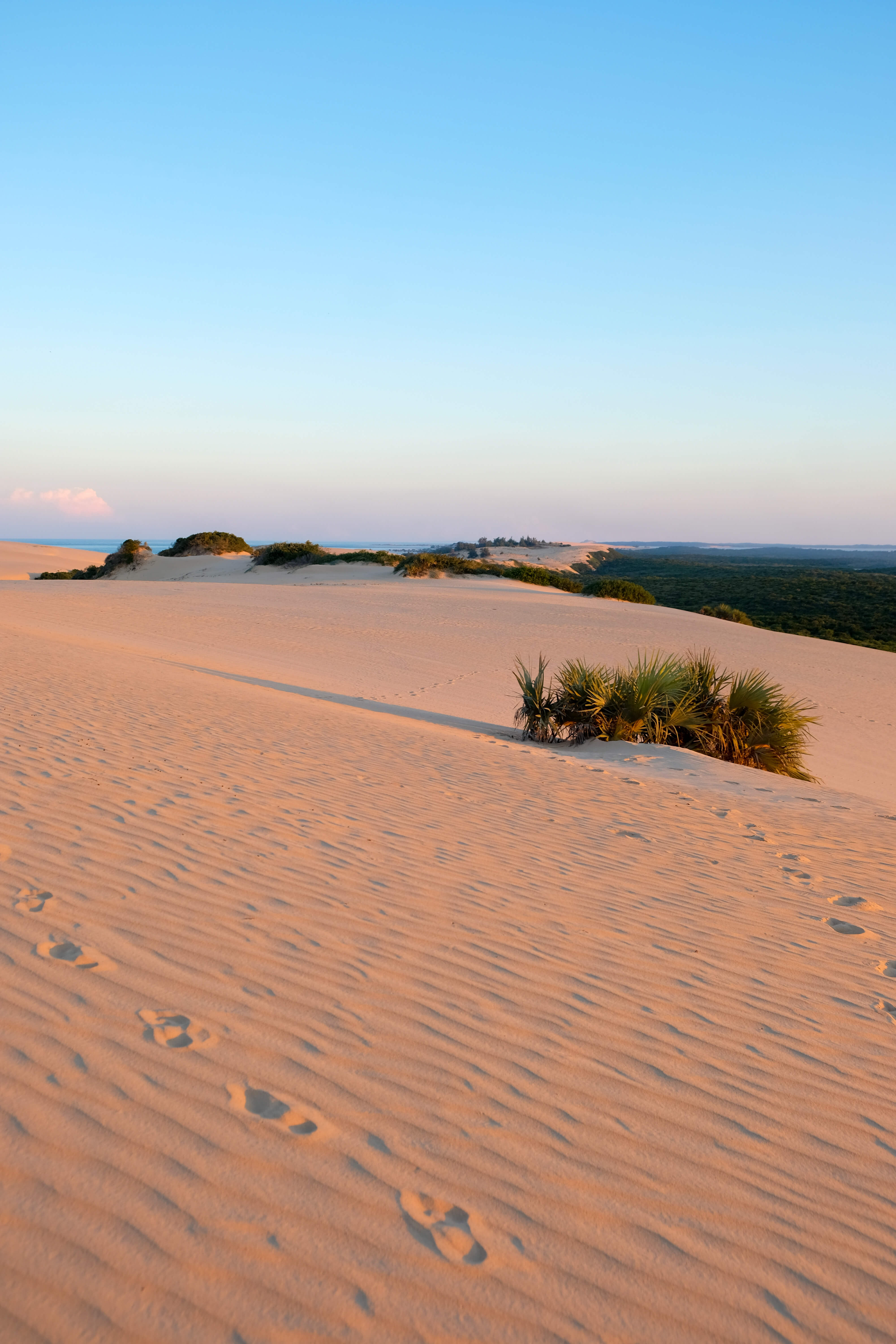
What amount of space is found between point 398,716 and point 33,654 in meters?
5.78

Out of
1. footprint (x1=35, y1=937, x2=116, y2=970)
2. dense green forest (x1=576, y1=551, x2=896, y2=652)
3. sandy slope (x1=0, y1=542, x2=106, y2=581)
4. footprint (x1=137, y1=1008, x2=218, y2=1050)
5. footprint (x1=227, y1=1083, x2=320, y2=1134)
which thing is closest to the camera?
footprint (x1=227, y1=1083, x2=320, y2=1134)

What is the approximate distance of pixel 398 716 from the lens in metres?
12.0

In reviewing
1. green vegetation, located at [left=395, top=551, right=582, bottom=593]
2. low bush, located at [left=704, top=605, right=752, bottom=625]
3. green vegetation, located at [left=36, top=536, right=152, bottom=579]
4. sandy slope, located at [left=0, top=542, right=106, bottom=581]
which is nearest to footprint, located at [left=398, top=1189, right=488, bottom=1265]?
low bush, located at [left=704, top=605, right=752, bottom=625]

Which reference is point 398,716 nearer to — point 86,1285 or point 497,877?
point 497,877

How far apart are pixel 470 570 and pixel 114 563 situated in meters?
17.7

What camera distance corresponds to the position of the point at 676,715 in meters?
10.6

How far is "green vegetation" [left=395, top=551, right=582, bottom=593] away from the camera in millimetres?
35719

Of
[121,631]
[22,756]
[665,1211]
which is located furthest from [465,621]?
[665,1211]

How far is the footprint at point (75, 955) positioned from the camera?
3412 mm

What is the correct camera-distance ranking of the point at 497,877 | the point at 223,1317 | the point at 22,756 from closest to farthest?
the point at 223,1317 → the point at 497,877 → the point at 22,756

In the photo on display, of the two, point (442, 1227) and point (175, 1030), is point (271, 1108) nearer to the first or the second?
point (175, 1030)

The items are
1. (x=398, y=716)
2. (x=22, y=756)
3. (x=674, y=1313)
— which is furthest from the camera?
(x=398, y=716)

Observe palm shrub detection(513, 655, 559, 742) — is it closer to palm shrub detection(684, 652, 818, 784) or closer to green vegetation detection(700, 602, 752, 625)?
palm shrub detection(684, 652, 818, 784)

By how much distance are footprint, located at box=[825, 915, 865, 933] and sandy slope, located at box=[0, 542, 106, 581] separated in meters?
42.9
